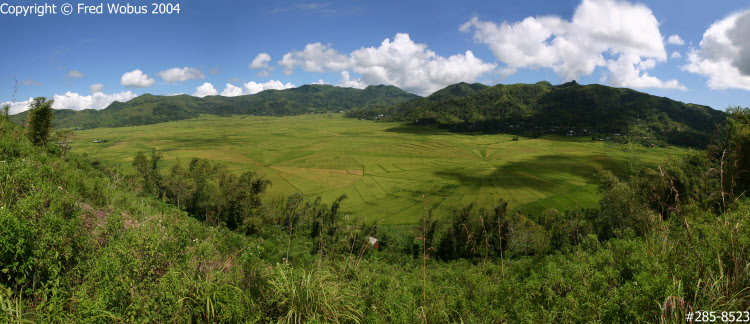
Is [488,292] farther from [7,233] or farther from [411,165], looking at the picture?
[411,165]

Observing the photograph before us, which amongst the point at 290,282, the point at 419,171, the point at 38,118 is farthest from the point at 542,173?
the point at 38,118

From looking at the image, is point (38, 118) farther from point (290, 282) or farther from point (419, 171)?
point (419, 171)

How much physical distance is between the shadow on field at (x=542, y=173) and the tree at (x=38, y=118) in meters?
76.1

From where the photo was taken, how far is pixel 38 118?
3077cm

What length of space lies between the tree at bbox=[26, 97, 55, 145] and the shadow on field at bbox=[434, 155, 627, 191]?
76108 millimetres

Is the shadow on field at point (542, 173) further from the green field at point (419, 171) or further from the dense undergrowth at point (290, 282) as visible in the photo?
the dense undergrowth at point (290, 282)

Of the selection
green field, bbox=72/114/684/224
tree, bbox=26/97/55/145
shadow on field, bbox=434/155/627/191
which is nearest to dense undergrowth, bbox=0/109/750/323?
tree, bbox=26/97/55/145

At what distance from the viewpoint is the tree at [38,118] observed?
30344mm

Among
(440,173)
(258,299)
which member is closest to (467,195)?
(440,173)

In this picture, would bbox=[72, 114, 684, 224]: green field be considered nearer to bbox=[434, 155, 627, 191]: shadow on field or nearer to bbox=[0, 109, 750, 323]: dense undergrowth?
bbox=[434, 155, 627, 191]: shadow on field

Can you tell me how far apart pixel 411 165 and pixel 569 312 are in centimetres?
9461

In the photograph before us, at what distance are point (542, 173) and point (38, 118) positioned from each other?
339 ft

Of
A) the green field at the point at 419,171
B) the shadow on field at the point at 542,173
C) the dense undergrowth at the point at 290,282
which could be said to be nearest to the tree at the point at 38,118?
the dense undergrowth at the point at 290,282

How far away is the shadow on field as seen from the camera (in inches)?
2995
